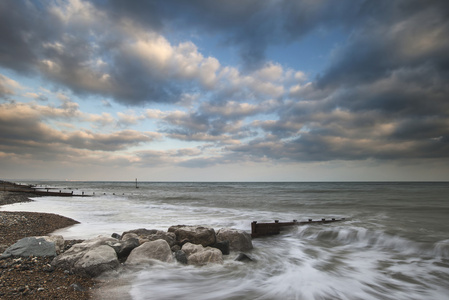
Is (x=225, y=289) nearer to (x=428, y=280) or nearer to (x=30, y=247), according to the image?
(x=30, y=247)

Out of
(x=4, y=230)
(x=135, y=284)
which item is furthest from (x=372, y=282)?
→ (x=4, y=230)

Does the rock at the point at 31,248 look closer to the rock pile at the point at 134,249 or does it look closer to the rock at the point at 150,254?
the rock pile at the point at 134,249

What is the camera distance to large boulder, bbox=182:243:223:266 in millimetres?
7029

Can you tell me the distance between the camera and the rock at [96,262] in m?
5.50

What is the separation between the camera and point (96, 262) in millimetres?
5652

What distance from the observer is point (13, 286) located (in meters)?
4.55

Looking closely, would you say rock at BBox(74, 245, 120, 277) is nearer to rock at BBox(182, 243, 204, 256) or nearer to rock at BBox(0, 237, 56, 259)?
rock at BBox(0, 237, 56, 259)

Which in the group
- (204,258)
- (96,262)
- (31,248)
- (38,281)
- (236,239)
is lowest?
(204,258)

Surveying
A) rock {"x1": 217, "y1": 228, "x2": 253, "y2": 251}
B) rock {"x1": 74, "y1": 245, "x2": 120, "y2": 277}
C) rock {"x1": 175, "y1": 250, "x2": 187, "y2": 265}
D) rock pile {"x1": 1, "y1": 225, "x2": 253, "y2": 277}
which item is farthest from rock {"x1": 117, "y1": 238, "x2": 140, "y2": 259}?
rock {"x1": 217, "y1": 228, "x2": 253, "y2": 251}

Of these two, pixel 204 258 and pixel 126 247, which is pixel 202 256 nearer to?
pixel 204 258

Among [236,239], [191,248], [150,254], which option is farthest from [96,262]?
[236,239]

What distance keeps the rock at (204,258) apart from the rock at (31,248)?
3.52 m

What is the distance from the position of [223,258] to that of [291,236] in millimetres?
5237

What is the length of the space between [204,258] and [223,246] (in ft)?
3.85
